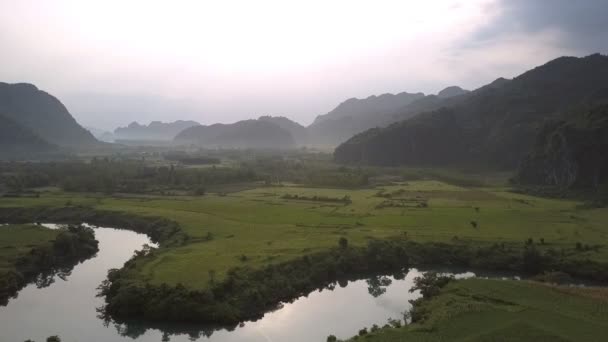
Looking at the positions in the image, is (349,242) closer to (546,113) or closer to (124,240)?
(124,240)

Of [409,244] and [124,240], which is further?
[124,240]

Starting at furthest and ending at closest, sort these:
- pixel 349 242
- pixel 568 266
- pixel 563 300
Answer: pixel 349 242 → pixel 568 266 → pixel 563 300

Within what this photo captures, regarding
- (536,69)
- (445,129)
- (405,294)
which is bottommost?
(405,294)

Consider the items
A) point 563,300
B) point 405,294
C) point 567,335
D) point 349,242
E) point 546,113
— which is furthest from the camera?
point 546,113

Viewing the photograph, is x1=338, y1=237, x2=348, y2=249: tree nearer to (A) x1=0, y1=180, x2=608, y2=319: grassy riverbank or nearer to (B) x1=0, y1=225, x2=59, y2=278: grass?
(A) x1=0, y1=180, x2=608, y2=319: grassy riverbank

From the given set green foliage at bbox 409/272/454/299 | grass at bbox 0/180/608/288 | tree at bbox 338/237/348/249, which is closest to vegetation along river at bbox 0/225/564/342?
green foliage at bbox 409/272/454/299

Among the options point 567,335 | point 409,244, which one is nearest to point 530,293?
point 567,335

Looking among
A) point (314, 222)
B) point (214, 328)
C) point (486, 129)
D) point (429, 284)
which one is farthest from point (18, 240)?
point (486, 129)
